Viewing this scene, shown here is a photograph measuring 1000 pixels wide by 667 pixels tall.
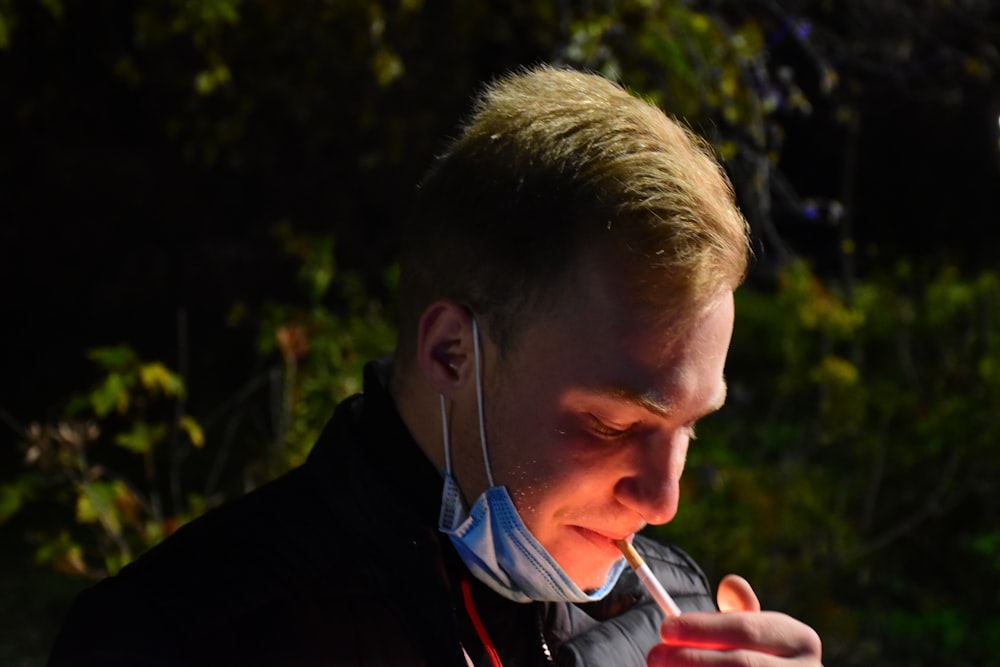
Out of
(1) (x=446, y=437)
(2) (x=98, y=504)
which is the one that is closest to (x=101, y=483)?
(2) (x=98, y=504)

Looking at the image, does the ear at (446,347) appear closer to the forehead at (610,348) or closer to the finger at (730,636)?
the forehead at (610,348)

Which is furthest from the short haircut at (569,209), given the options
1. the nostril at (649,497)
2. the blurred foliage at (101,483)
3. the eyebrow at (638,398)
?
the blurred foliage at (101,483)

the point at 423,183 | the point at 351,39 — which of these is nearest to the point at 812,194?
the point at 351,39

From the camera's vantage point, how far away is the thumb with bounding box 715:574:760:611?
155 cm

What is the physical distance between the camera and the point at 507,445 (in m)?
1.62

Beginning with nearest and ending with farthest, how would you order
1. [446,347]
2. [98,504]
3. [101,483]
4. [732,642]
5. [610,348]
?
1. [732,642]
2. [610,348]
3. [446,347]
4. [98,504]
5. [101,483]

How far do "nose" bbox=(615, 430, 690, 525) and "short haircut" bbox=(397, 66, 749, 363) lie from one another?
0.17 meters

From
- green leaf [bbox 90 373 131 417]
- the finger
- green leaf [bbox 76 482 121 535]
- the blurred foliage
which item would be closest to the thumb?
the finger

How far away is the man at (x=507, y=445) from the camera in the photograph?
59.6 inches

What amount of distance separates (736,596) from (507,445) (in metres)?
0.34

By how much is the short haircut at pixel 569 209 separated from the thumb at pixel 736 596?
1.12ft

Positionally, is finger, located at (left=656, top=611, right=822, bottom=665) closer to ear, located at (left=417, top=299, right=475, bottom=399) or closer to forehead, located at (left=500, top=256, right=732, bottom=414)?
forehead, located at (left=500, top=256, right=732, bottom=414)

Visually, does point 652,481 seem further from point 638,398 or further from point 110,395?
point 110,395

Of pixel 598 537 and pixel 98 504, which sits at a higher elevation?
pixel 598 537
